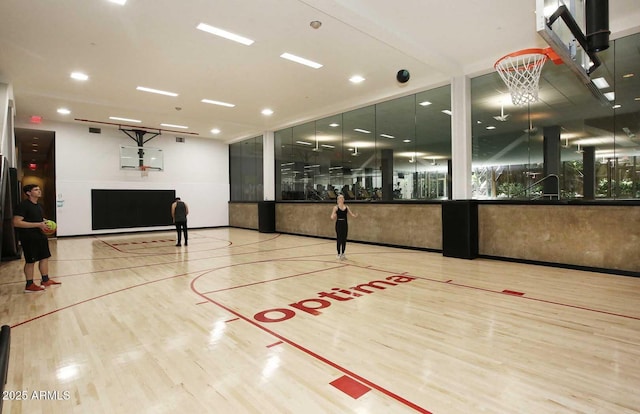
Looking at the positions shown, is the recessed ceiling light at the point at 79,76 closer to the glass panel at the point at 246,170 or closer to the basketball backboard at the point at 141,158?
the basketball backboard at the point at 141,158

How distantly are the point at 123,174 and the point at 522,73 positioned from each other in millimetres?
14417

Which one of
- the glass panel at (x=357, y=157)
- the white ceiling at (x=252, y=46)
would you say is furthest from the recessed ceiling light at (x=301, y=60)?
the glass panel at (x=357, y=157)

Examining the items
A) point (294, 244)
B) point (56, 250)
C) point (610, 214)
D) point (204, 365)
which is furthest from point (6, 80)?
point (610, 214)

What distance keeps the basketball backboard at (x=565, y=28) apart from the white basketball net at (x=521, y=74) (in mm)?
1864

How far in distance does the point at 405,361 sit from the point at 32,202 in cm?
583

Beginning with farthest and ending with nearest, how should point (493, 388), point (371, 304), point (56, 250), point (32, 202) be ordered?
point (56, 250) < point (32, 202) < point (371, 304) < point (493, 388)

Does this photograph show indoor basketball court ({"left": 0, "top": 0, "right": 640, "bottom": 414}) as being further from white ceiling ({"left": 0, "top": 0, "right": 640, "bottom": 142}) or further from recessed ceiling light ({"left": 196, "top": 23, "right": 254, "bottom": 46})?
recessed ceiling light ({"left": 196, "top": 23, "right": 254, "bottom": 46})

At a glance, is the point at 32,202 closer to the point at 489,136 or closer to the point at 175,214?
the point at 175,214

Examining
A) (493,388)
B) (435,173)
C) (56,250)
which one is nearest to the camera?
(493,388)

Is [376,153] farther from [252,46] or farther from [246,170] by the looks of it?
[246,170]

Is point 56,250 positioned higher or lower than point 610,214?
lower

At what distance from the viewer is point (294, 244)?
416 inches

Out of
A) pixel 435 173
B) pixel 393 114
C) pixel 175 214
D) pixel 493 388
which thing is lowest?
pixel 493 388

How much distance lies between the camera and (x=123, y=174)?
14.3 metres
